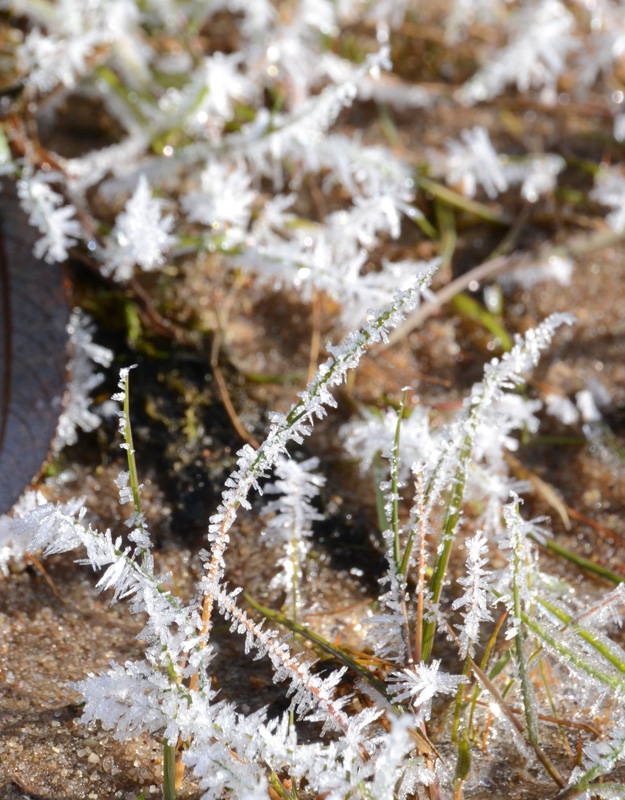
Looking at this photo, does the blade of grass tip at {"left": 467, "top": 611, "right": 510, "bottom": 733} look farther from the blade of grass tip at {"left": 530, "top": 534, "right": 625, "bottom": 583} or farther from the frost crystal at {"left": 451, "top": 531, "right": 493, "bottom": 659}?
the blade of grass tip at {"left": 530, "top": 534, "right": 625, "bottom": 583}

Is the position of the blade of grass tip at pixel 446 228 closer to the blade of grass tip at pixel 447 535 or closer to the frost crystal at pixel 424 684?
the blade of grass tip at pixel 447 535

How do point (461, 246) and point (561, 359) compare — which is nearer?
point (561, 359)

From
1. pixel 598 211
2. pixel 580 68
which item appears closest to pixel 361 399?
pixel 598 211

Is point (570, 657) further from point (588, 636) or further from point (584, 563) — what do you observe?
point (584, 563)

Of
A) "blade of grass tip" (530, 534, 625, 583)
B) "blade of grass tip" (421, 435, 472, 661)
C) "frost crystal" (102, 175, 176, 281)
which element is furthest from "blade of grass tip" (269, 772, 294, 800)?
"frost crystal" (102, 175, 176, 281)

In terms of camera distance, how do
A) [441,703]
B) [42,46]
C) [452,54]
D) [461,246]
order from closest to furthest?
[441,703]
[42,46]
[461,246]
[452,54]

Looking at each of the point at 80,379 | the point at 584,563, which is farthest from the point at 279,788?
the point at 80,379

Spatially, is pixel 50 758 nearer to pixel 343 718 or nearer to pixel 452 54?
pixel 343 718

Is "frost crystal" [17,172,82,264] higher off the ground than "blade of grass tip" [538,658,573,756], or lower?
higher
